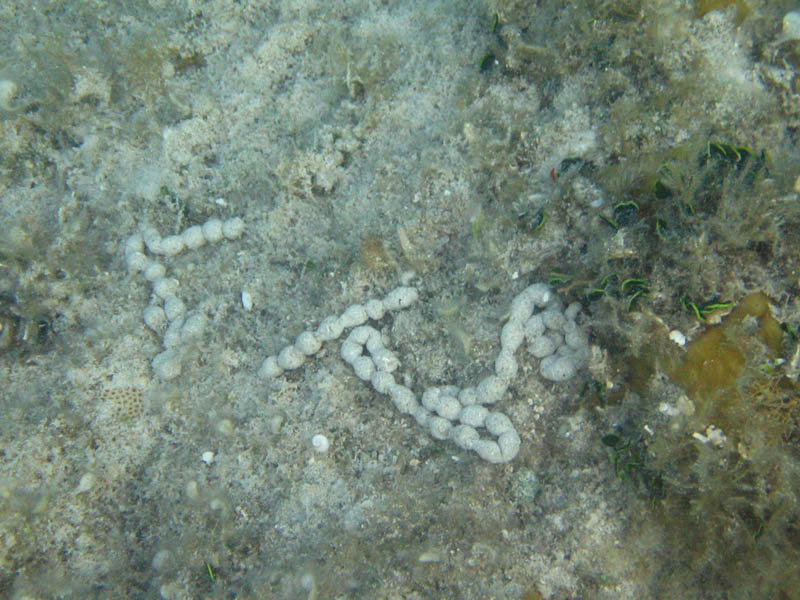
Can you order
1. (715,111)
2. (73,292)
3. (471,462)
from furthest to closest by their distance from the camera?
(73,292)
(471,462)
(715,111)

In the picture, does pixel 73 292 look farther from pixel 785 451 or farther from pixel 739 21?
pixel 739 21

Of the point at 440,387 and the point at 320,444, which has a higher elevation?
the point at 440,387

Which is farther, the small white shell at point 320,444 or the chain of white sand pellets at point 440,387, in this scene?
the small white shell at point 320,444

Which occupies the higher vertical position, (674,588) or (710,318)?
(710,318)

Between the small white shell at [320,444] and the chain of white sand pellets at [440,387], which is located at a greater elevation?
the chain of white sand pellets at [440,387]

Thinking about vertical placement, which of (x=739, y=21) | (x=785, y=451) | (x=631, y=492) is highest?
(x=739, y=21)

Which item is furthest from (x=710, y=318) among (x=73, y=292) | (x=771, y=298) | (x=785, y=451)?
(x=73, y=292)

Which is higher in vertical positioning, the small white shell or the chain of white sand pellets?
the chain of white sand pellets

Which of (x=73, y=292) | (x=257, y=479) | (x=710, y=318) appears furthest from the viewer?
(x=73, y=292)
